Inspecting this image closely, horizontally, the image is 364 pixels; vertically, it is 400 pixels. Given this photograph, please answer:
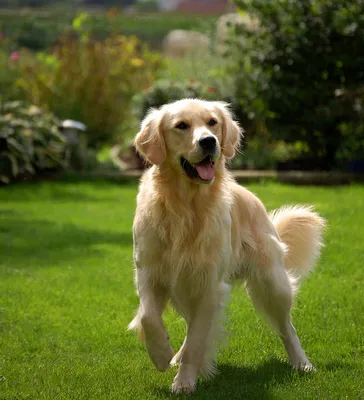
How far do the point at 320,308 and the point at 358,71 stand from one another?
28.1 feet

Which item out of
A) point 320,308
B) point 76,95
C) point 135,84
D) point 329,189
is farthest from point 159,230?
point 135,84

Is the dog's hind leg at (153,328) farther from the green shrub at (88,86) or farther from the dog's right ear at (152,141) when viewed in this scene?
the green shrub at (88,86)

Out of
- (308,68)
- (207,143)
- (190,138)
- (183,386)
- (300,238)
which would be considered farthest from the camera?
(308,68)

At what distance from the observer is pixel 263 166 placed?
14828 millimetres

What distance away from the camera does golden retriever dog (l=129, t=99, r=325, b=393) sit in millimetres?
4723

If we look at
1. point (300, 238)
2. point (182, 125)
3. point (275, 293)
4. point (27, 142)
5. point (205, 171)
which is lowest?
point (27, 142)

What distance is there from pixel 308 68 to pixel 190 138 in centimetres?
961

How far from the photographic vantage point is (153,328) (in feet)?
15.1

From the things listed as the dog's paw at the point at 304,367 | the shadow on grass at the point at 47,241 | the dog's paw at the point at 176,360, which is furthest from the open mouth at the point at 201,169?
the shadow on grass at the point at 47,241

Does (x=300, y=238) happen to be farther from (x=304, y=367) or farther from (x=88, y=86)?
(x=88, y=86)

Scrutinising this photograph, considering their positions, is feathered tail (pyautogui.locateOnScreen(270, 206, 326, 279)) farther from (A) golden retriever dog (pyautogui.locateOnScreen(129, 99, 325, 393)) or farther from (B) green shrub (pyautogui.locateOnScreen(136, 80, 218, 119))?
(B) green shrub (pyautogui.locateOnScreen(136, 80, 218, 119))

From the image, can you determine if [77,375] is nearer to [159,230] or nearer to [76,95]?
[159,230]

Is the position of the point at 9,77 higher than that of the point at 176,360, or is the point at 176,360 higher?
the point at 176,360

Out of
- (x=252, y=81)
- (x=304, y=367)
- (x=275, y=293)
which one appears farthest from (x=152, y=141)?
(x=252, y=81)
